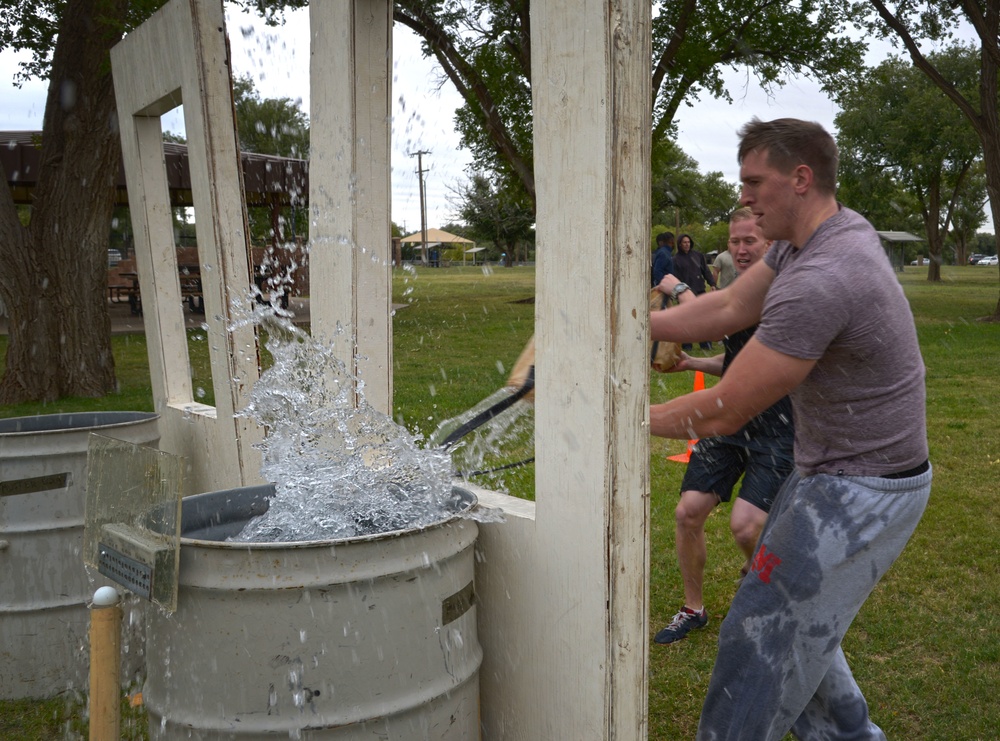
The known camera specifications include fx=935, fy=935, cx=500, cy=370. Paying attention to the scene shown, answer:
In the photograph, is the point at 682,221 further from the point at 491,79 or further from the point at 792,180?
the point at 792,180

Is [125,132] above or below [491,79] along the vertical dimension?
below

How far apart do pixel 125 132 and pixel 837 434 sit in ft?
12.9

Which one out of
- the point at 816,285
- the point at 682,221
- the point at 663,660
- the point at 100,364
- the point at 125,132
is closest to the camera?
the point at 816,285

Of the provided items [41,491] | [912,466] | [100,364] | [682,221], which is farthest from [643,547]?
[682,221]

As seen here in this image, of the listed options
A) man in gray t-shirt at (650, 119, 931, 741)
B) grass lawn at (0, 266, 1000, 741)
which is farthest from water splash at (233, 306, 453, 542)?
grass lawn at (0, 266, 1000, 741)

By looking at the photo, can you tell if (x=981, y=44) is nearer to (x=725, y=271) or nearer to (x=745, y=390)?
(x=725, y=271)

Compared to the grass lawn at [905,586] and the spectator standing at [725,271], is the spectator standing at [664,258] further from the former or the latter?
the grass lawn at [905,586]

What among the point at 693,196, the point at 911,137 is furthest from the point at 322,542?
the point at 693,196

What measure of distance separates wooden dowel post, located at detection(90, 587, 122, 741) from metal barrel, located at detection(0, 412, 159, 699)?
139cm

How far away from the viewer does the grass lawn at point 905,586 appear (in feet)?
11.8

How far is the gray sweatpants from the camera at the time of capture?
236 cm

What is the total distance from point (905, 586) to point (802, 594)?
290cm

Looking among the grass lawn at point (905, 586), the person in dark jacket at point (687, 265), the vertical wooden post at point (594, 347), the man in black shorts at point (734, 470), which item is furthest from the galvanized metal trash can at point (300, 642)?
the person in dark jacket at point (687, 265)

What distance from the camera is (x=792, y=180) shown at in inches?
97.8
